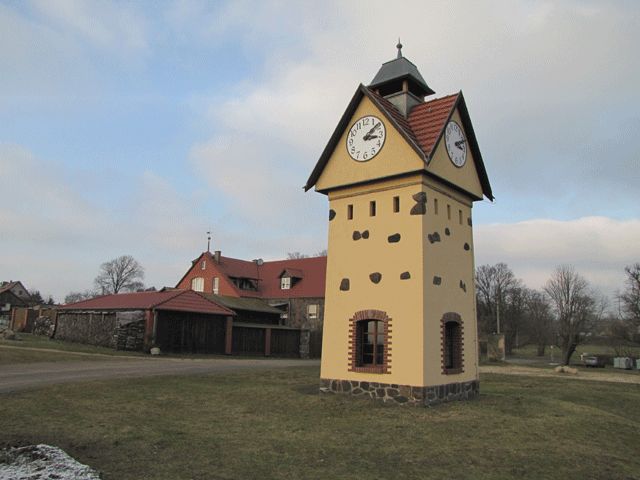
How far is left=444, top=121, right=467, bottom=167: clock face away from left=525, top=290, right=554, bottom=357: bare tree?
63.7 m

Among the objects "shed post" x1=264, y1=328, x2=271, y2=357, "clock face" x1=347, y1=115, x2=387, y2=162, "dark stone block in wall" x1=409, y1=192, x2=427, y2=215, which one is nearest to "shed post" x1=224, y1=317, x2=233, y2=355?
"shed post" x1=264, y1=328, x2=271, y2=357

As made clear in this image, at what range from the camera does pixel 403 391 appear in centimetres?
1423

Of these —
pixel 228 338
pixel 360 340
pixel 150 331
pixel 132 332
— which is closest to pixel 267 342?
pixel 228 338

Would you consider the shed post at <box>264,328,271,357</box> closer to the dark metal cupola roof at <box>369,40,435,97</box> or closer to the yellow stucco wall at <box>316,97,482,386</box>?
the yellow stucco wall at <box>316,97,482,386</box>

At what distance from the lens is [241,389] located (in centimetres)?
1634

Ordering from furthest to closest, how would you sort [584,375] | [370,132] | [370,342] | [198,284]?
1. [198,284]
2. [584,375]
3. [370,132]
4. [370,342]

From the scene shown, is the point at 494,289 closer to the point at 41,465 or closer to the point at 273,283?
the point at 273,283

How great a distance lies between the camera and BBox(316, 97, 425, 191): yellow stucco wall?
1541cm

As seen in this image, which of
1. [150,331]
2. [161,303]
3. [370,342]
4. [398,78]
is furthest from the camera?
[161,303]

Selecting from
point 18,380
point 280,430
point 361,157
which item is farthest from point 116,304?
point 280,430

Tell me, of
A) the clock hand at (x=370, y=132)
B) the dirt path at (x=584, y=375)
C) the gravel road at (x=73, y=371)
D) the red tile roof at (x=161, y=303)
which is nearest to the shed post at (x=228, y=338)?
the red tile roof at (x=161, y=303)

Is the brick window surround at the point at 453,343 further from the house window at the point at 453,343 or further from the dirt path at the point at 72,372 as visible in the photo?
the dirt path at the point at 72,372

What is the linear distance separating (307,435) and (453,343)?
7.43 metres

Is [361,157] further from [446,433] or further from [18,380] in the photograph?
[18,380]
